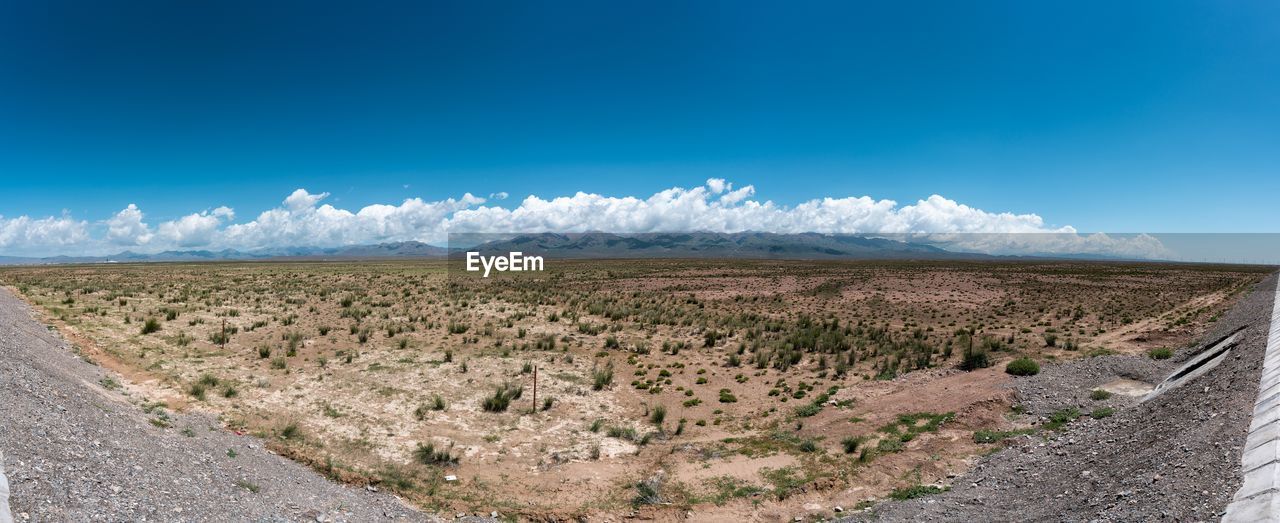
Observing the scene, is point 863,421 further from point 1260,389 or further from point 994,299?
point 994,299

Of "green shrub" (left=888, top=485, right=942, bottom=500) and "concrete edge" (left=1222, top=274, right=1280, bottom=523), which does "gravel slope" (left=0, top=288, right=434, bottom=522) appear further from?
"concrete edge" (left=1222, top=274, right=1280, bottom=523)

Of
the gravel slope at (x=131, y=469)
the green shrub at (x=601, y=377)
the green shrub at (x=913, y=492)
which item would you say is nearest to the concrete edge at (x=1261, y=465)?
the green shrub at (x=913, y=492)

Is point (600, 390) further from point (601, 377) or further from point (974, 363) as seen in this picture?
point (974, 363)

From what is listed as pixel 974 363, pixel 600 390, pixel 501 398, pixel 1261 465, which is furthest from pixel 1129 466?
pixel 501 398

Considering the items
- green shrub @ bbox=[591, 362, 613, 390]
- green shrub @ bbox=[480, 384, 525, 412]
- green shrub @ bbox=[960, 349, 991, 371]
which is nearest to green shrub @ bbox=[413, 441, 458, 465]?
green shrub @ bbox=[480, 384, 525, 412]

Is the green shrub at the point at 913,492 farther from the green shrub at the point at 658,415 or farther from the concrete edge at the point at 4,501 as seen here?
the concrete edge at the point at 4,501
